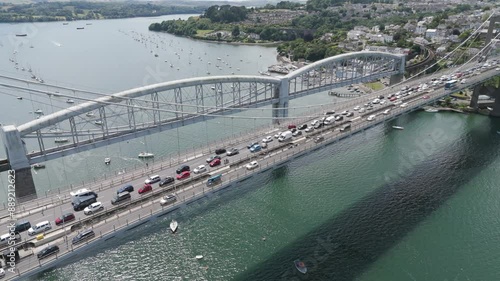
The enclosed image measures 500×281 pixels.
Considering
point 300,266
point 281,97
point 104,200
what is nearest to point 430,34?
point 281,97

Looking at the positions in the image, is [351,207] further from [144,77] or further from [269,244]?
[144,77]

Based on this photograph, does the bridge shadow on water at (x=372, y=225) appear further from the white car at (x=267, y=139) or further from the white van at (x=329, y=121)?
the white car at (x=267, y=139)

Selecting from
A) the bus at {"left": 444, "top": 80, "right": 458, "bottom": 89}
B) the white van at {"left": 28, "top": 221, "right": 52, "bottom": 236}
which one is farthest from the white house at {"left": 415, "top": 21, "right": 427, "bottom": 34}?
the white van at {"left": 28, "top": 221, "right": 52, "bottom": 236}

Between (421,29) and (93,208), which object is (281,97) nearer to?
(93,208)

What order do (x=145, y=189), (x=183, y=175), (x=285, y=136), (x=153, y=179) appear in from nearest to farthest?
(x=145, y=189), (x=153, y=179), (x=183, y=175), (x=285, y=136)

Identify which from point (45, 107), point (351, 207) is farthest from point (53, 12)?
point (351, 207)

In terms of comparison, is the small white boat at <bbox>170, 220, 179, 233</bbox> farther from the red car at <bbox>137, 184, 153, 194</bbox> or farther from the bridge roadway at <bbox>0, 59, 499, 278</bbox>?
the red car at <bbox>137, 184, 153, 194</bbox>
